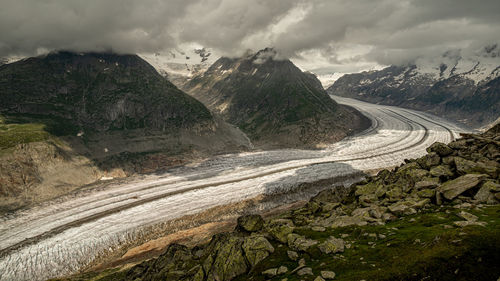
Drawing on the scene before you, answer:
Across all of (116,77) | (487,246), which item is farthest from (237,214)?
(116,77)

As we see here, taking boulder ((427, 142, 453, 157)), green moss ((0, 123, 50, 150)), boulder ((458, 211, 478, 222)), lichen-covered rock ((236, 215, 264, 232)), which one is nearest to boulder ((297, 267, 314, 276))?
boulder ((458, 211, 478, 222))

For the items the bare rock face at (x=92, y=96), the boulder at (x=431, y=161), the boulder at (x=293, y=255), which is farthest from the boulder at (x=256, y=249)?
the bare rock face at (x=92, y=96)

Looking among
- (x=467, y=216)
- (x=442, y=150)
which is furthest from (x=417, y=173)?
(x=467, y=216)

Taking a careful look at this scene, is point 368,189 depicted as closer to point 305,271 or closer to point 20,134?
point 305,271

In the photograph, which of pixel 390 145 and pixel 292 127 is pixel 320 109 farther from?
pixel 390 145

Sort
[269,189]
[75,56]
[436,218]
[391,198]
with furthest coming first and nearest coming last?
[75,56], [269,189], [391,198], [436,218]

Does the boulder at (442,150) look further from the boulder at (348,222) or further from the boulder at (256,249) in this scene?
the boulder at (256,249)

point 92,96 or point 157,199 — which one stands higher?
point 92,96
